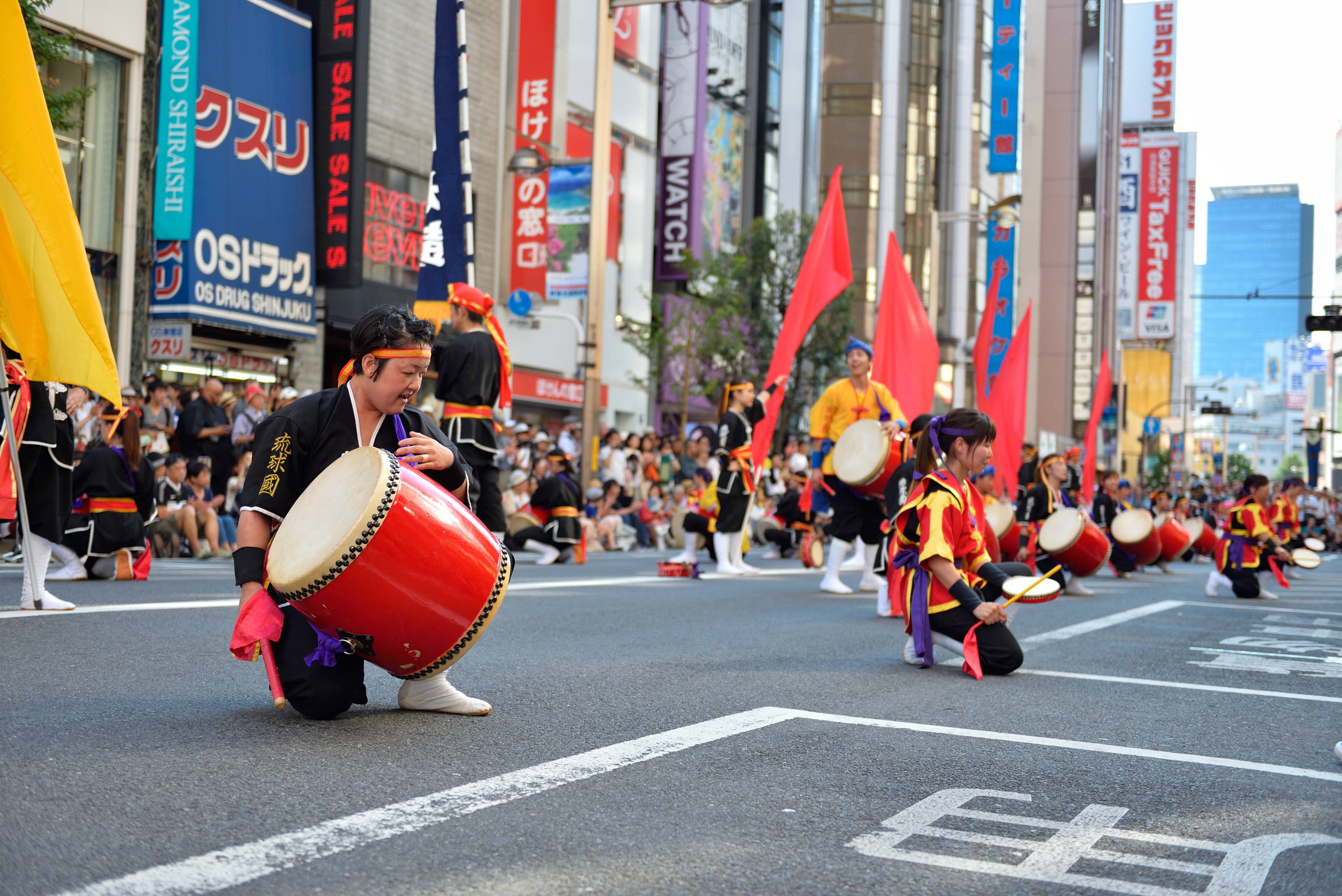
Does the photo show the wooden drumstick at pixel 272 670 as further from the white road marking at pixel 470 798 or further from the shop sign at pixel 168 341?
the shop sign at pixel 168 341

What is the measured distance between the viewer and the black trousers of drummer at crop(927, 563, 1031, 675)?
6.40 m

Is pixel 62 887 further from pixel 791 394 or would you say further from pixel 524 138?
pixel 791 394

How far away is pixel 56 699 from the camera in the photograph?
472 centimetres

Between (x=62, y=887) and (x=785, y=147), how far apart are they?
42037mm

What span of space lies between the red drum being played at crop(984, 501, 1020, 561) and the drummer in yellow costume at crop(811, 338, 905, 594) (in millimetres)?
1468

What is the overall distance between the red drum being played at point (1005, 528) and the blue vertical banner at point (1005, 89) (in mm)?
46200

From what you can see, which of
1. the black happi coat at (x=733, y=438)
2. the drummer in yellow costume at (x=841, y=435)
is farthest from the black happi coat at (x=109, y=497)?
the drummer in yellow costume at (x=841, y=435)

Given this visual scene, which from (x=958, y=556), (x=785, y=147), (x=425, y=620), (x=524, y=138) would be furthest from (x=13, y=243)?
(x=785, y=147)

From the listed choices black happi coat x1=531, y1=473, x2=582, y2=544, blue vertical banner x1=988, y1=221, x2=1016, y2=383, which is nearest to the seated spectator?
black happi coat x1=531, y1=473, x2=582, y2=544

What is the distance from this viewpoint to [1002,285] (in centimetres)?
5203

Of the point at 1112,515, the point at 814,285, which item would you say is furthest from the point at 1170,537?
the point at 814,285

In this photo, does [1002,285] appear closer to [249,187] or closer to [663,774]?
[249,187]

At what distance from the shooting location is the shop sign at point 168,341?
761 inches

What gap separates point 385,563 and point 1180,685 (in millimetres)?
3981
